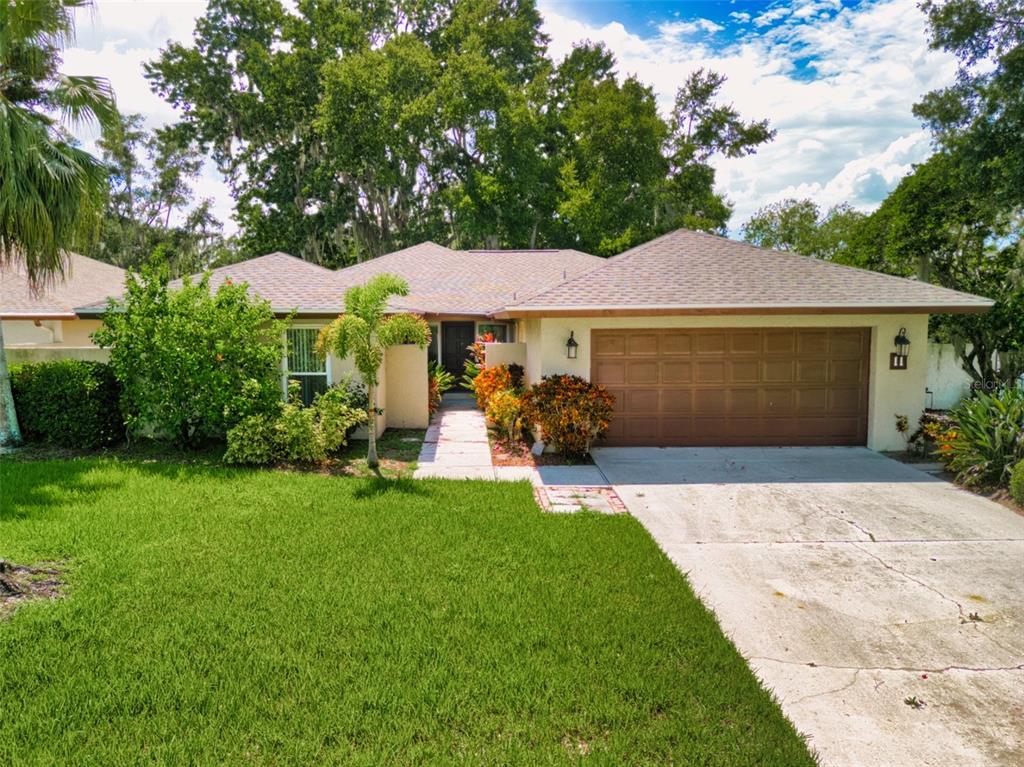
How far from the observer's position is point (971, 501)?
8188mm

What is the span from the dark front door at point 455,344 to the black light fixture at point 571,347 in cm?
912

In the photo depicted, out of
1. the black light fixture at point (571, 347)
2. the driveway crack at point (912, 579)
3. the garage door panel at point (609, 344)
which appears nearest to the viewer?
the driveway crack at point (912, 579)

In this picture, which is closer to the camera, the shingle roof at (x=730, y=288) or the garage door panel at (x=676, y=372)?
the shingle roof at (x=730, y=288)

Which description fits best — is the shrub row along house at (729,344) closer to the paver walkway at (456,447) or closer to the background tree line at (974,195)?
the paver walkway at (456,447)

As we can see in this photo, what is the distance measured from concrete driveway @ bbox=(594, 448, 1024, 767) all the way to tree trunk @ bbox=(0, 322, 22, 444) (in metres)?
9.95

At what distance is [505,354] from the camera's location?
15297 millimetres

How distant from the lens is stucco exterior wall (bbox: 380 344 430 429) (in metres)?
13.4

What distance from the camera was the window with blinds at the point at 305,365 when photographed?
11.6 m

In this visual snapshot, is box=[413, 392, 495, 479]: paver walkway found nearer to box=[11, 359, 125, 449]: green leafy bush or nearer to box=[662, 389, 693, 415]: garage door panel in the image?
box=[662, 389, 693, 415]: garage door panel

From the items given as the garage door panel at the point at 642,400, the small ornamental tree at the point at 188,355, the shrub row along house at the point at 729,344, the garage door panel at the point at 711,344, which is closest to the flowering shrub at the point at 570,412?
the shrub row along house at the point at 729,344

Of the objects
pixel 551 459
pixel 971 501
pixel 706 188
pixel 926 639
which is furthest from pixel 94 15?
pixel 706 188

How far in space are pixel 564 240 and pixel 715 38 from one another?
14.5 meters

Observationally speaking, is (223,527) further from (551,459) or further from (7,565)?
(551,459)

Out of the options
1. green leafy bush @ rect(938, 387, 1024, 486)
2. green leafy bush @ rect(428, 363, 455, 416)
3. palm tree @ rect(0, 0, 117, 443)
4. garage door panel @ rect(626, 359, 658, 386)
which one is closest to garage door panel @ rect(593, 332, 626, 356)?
garage door panel @ rect(626, 359, 658, 386)
